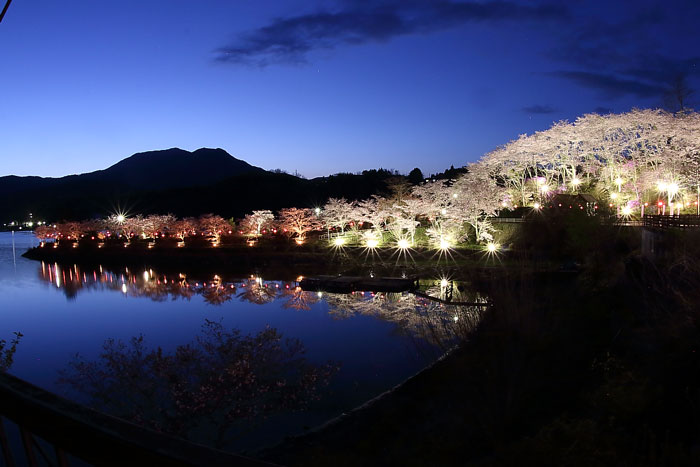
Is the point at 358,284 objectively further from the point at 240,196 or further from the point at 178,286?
the point at 240,196

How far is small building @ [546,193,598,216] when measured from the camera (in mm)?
27781

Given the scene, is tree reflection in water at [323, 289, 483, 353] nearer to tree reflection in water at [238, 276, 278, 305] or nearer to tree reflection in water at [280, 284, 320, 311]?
tree reflection in water at [280, 284, 320, 311]

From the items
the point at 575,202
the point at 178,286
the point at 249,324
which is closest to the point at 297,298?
the point at 249,324

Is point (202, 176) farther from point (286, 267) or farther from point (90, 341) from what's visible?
point (90, 341)

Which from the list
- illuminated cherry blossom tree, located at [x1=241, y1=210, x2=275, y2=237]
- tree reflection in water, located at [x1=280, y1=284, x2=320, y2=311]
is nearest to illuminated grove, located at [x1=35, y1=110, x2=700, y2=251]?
illuminated cherry blossom tree, located at [x1=241, y1=210, x2=275, y2=237]

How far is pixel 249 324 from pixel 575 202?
21586mm

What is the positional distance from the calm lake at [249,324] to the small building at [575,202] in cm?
933

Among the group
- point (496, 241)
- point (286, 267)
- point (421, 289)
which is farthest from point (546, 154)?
point (286, 267)

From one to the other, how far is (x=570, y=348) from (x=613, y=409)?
3.85m

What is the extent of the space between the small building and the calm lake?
9330 millimetres

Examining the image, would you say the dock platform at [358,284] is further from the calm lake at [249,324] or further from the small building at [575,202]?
the small building at [575,202]

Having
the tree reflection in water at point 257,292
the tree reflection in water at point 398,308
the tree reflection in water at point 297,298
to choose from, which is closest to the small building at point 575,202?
the tree reflection in water at point 398,308

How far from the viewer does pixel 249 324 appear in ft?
61.9

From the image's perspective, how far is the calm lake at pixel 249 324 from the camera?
10.9 m
